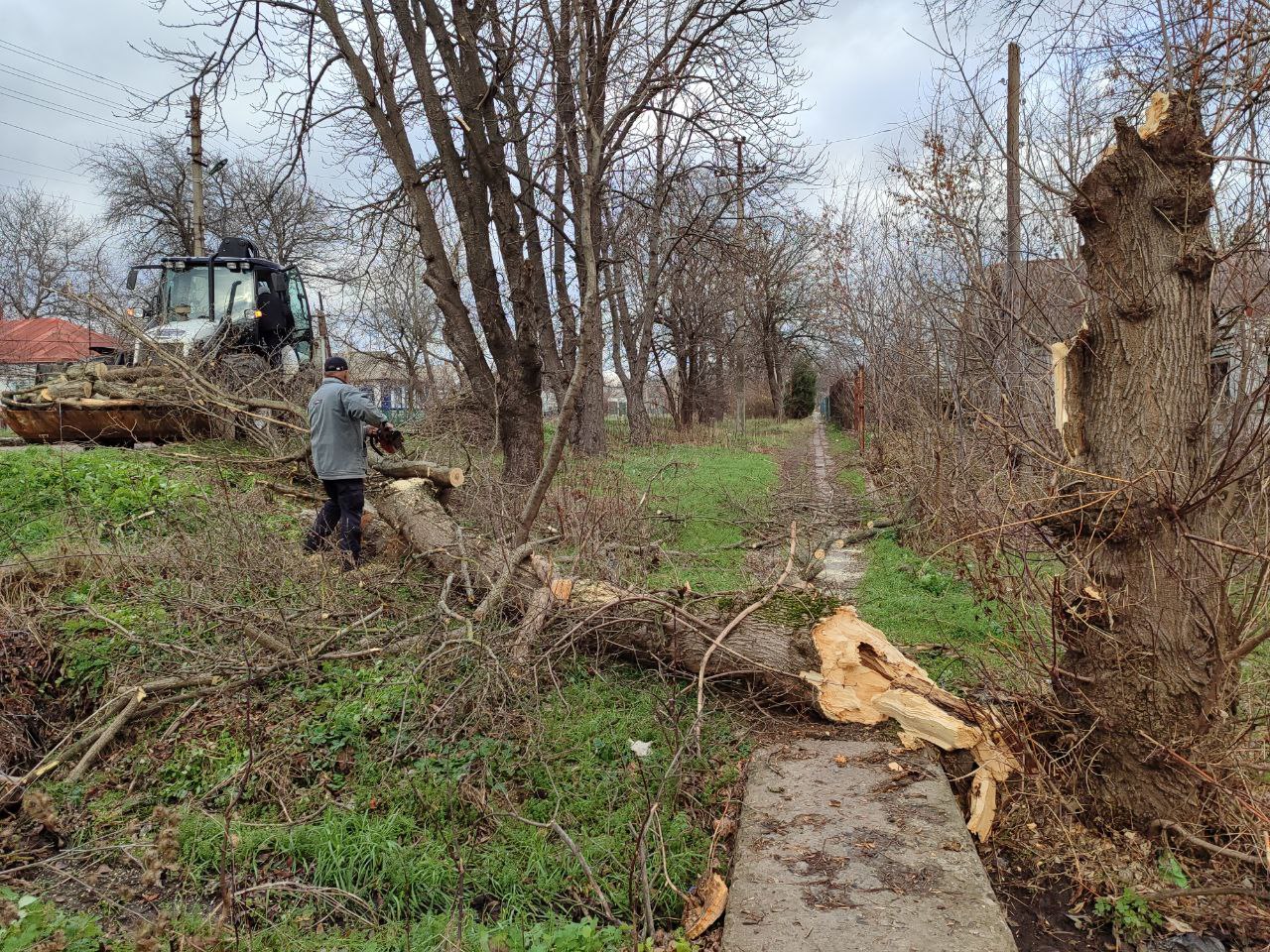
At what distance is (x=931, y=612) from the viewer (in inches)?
250

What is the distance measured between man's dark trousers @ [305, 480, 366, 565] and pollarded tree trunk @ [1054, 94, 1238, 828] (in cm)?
551

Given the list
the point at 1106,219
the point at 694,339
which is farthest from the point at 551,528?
the point at 694,339

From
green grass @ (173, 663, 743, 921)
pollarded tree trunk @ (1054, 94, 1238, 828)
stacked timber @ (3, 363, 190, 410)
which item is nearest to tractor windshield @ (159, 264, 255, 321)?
stacked timber @ (3, 363, 190, 410)

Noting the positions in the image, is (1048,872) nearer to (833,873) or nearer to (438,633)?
(833,873)

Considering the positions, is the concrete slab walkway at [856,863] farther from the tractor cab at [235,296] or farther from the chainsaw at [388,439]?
the tractor cab at [235,296]

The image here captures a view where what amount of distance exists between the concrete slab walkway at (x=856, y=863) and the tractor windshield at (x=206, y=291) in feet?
40.0

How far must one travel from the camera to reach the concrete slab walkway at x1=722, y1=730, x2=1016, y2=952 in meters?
2.51

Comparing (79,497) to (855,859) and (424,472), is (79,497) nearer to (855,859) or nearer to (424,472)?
(424,472)

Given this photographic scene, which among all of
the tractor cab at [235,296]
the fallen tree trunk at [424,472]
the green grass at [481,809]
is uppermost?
the tractor cab at [235,296]

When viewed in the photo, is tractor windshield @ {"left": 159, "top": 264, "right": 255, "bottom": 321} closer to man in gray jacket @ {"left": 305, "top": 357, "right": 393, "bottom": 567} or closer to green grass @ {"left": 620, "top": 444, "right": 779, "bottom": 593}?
green grass @ {"left": 620, "top": 444, "right": 779, "bottom": 593}

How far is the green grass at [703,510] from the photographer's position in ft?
23.6

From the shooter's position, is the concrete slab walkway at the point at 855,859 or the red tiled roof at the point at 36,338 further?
the red tiled roof at the point at 36,338

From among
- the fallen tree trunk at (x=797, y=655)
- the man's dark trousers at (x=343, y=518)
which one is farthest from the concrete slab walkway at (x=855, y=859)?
the man's dark trousers at (x=343, y=518)

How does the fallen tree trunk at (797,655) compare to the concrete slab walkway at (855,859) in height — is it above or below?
above
